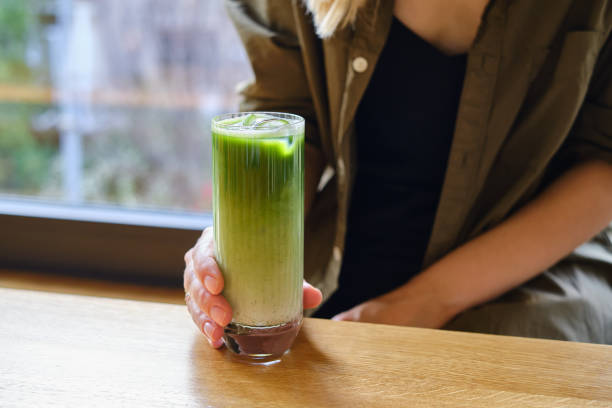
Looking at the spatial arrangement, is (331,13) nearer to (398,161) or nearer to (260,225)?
(398,161)

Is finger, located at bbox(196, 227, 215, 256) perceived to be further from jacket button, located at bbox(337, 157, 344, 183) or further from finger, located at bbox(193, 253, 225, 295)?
jacket button, located at bbox(337, 157, 344, 183)

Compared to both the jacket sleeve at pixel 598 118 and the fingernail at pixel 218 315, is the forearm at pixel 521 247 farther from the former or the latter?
the fingernail at pixel 218 315

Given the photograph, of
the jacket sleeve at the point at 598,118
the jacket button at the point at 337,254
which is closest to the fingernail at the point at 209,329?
the jacket button at the point at 337,254

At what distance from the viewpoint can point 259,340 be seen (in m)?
0.74

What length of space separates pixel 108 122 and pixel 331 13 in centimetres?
119

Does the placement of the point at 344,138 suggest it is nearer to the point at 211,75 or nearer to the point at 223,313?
the point at 223,313

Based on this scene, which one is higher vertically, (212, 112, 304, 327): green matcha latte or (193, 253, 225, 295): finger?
(212, 112, 304, 327): green matcha latte

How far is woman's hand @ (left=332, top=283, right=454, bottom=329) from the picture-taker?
43.8 inches

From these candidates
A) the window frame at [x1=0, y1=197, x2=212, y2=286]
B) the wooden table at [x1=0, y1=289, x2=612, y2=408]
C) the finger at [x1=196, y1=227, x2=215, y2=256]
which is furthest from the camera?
the window frame at [x1=0, y1=197, x2=212, y2=286]

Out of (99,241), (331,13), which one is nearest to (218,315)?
(331,13)

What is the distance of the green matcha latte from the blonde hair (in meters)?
0.45

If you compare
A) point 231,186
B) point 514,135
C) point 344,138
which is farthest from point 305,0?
point 231,186

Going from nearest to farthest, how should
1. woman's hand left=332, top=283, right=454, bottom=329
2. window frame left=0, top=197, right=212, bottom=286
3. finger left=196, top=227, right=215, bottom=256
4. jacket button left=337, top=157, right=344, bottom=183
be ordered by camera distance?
finger left=196, top=227, right=215, bottom=256 → woman's hand left=332, top=283, right=454, bottom=329 → jacket button left=337, top=157, right=344, bottom=183 → window frame left=0, top=197, right=212, bottom=286

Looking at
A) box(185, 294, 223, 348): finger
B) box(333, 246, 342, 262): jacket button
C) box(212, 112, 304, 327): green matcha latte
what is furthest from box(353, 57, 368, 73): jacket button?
box(185, 294, 223, 348): finger
